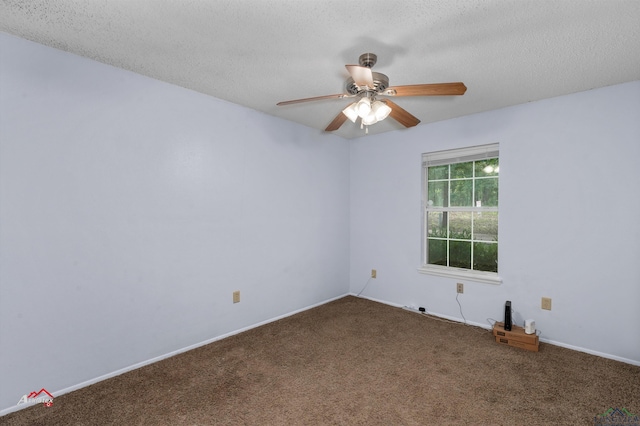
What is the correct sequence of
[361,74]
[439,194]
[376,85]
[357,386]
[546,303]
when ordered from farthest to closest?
[439,194] → [546,303] → [357,386] → [376,85] → [361,74]

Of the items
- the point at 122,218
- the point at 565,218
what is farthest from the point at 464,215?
the point at 122,218

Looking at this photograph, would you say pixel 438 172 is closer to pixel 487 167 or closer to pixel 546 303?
pixel 487 167

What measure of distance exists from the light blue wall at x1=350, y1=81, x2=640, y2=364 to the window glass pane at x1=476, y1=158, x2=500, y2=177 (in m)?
0.18

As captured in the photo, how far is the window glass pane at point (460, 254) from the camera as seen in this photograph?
138 inches

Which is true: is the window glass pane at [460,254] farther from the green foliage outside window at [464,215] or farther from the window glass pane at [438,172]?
the window glass pane at [438,172]

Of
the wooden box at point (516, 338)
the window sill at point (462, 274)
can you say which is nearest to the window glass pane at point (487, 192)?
the window sill at point (462, 274)

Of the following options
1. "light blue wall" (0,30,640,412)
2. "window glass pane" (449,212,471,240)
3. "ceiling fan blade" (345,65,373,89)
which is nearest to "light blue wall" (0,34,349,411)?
"light blue wall" (0,30,640,412)

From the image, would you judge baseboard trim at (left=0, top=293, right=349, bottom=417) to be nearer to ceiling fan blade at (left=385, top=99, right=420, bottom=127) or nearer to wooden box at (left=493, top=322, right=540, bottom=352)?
wooden box at (left=493, top=322, right=540, bottom=352)

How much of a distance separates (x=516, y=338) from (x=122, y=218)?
3510mm

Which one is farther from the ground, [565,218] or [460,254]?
[565,218]

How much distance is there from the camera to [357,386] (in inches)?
83.7

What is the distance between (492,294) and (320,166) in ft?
8.13

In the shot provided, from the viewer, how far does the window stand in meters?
3.30

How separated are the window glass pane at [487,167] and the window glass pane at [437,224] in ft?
2.03
